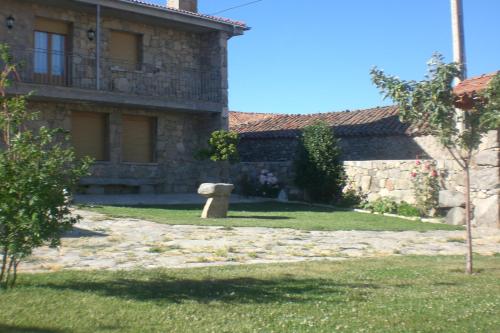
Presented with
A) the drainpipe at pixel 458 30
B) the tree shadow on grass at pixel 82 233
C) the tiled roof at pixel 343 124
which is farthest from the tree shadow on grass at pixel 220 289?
the tiled roof at pixel 343 124

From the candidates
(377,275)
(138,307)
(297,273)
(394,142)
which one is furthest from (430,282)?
(394,142)

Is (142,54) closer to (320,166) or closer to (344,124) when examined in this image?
(320,166)

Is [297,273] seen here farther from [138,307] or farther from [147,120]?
[147,120]

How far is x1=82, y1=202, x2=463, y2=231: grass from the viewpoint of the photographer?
1196 centimetres

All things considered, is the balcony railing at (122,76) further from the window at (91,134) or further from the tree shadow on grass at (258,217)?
the tree shadow on grass at (258,217)

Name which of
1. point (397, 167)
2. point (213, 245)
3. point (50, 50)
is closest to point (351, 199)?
point (397, 167)

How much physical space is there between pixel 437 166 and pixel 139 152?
9.28m

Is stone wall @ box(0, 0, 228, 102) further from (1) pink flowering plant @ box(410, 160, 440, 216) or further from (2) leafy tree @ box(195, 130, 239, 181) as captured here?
(1) pink flowering plant @ box(410, 160, 440, 216)

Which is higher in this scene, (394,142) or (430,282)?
(394,142)

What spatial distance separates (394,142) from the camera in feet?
70.1

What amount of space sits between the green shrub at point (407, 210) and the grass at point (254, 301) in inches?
300

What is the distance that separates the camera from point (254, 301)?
548cm

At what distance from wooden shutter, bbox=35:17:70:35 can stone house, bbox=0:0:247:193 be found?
3 centimetres

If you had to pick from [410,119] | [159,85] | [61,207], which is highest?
[159,85]
